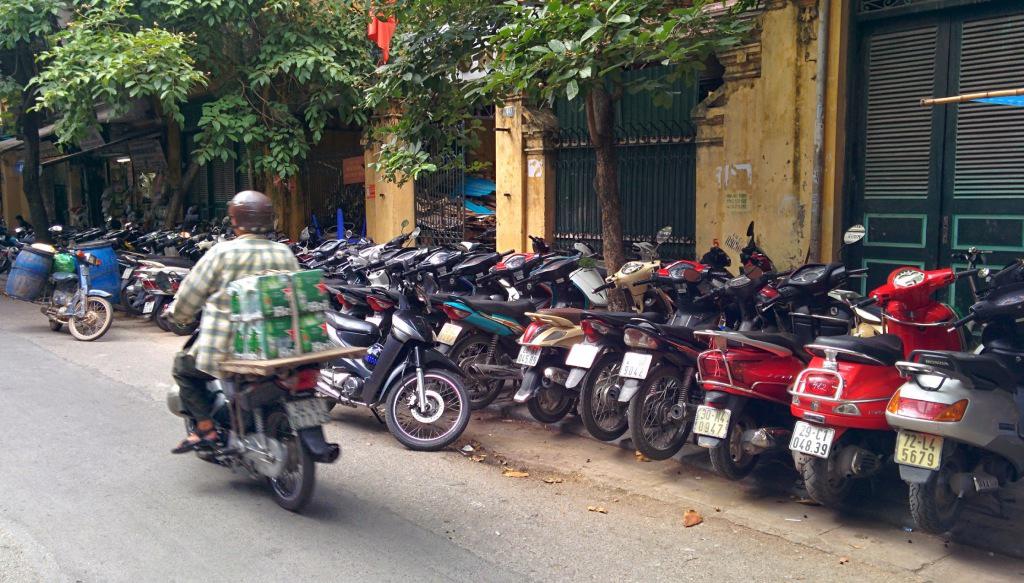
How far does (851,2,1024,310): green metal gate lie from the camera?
7.03 m

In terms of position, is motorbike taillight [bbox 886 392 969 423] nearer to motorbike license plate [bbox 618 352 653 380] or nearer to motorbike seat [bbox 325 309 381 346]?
motorbike license plate [bbox 618 352 653 380]

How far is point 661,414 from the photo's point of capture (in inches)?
225

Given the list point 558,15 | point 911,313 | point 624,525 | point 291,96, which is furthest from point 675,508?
point 291,96

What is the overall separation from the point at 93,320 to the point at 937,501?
9.67 m

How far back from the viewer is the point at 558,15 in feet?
19.2

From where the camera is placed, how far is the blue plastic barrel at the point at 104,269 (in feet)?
35.4

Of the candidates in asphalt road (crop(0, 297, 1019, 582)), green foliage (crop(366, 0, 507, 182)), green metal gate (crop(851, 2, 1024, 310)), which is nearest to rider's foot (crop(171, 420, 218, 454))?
asphalt road (crop(0, 297, 1019, 582))

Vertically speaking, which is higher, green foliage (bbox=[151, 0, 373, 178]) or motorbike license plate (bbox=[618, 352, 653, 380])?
green foliage (bbox=[151, 0, 373, 178])

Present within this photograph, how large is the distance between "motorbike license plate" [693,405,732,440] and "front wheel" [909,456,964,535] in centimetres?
104

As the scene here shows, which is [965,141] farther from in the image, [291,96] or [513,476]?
[291,96]

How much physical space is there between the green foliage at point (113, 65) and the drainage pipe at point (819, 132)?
7820 millimetres

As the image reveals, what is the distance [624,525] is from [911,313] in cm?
203

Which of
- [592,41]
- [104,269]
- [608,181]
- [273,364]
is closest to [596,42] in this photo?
[592,41]

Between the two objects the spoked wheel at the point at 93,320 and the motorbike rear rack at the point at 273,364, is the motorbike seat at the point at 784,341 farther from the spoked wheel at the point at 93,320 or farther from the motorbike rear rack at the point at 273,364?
the spoked wheel at the point at 93,320
